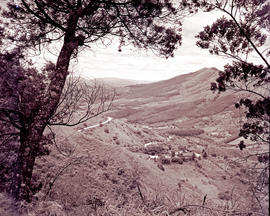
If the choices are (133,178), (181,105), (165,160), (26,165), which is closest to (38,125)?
(26,165)

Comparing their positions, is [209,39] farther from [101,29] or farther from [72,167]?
[72,167]

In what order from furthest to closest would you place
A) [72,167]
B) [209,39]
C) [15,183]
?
[72,167] < [209,39] < [15,183]

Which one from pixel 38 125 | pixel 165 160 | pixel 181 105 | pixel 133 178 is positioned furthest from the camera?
pixel 181 105

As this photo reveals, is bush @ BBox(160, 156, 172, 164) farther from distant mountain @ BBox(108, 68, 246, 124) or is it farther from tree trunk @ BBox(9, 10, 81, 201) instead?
distant mountain @ BBox(108, 68, 246, 124)

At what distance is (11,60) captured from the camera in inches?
178

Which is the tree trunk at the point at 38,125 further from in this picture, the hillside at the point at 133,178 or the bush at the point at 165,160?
the bush at the point at 165,160

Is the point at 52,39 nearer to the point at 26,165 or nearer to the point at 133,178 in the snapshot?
the point at 26,165

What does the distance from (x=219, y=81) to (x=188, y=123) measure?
71.6 metres

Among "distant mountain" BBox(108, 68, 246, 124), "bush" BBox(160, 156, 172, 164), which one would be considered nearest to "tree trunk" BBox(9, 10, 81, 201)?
"bush" BBox(160, 156, 172, 164)

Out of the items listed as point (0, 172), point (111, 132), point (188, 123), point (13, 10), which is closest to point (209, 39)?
point (13, 10)

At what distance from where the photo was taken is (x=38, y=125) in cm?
376

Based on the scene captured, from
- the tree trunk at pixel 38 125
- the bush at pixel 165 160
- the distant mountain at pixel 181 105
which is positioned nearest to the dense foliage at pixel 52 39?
the tree trunk at pixel 38 125

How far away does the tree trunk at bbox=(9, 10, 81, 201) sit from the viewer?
3689 mm

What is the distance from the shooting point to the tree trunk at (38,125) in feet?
12.1
